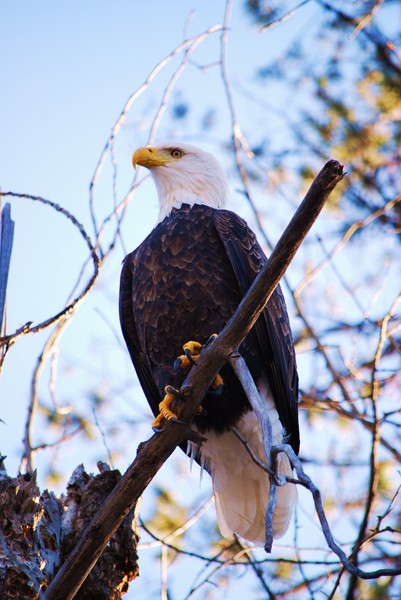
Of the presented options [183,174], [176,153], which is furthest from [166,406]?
[176,153]

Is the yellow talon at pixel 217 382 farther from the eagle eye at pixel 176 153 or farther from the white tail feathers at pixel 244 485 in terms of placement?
the eagle eye at pixel 176 153

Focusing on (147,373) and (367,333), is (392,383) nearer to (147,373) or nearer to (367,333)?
(367,333)

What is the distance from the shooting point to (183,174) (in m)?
4.39

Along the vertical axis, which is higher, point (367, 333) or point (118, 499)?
point (367, 333)

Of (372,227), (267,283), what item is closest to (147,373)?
(267,283)

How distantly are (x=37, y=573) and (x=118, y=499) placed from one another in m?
0.38

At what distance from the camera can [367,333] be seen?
232 inches

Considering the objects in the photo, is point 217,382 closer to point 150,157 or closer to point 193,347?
point 193,347

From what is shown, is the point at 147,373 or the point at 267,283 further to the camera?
the point at 147,373

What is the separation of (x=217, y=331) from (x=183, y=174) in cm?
128

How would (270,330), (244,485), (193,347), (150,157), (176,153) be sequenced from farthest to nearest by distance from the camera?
(176,153) → (150,157) → (244,485) → (270,330) → (193,347)

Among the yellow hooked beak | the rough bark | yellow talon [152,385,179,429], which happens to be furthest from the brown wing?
the rough bark

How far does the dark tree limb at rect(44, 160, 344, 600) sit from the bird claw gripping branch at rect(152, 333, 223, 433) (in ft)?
0.29

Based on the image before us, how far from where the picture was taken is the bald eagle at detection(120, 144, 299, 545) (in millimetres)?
3523
